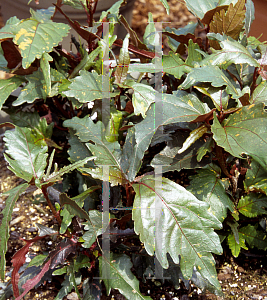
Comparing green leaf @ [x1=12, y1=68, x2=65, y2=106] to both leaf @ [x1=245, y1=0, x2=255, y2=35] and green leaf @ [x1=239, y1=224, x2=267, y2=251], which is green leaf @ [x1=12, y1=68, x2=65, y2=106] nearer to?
leaf @ [x1=245, y1=0, x2=255, y2=35]

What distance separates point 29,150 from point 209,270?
2.06 feet

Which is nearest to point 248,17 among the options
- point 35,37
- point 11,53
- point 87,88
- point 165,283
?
point 87,88

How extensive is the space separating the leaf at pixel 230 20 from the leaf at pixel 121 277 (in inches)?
31.8

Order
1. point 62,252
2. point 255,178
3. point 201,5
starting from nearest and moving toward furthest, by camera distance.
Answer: point 62,252 < point 255,178 < point 201,5

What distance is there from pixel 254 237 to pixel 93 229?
0.55m

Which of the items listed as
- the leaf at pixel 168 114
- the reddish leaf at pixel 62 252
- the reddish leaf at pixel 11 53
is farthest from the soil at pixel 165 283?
the reddish leaf at pixel 11 53

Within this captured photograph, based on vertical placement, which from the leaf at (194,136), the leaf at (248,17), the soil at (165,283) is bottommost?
the soil at (165,283)

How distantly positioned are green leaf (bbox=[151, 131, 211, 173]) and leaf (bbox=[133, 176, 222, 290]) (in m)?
0.08

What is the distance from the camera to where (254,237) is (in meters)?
1.02

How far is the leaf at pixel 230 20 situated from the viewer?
96 centimetres

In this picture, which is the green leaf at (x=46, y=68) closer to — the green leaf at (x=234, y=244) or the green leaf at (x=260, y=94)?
the green leaf at (x=260, y=94)

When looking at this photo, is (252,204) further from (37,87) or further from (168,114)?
(37,87)

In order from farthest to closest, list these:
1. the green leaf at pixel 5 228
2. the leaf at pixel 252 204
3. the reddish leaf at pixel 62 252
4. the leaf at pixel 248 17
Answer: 1. the leaf at pixel 248 17
2. the leaf at pixel 252 204
3. the reddish leaf at pixel 62 252
4. the green leaf at pixel 5 228

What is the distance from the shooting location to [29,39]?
0.97 m
